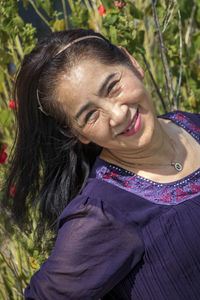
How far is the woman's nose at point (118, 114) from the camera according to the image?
996 millimetres

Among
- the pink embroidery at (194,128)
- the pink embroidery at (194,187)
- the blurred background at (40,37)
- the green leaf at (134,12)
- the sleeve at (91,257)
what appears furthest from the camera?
the green leaf at (134,12)

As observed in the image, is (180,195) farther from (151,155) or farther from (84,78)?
(84,78)

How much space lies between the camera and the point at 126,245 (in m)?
0.97

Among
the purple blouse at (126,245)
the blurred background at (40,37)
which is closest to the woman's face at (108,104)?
the purple blouse at (126,245)

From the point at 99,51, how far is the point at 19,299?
3.12 feet

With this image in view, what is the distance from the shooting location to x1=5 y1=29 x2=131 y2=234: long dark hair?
1.03m

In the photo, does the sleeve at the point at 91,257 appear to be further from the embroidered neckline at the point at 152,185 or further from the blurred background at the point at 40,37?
the blurred background at the point at 40,37

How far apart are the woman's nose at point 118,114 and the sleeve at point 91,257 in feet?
0.64

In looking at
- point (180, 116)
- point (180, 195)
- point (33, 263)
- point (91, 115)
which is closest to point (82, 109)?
point (91, 115)

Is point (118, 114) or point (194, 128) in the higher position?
point (118, 114)

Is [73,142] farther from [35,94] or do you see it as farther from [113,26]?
[113,26]

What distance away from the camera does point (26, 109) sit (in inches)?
45.1

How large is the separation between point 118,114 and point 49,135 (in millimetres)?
256

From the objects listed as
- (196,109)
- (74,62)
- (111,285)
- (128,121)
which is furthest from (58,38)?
(196,109)
